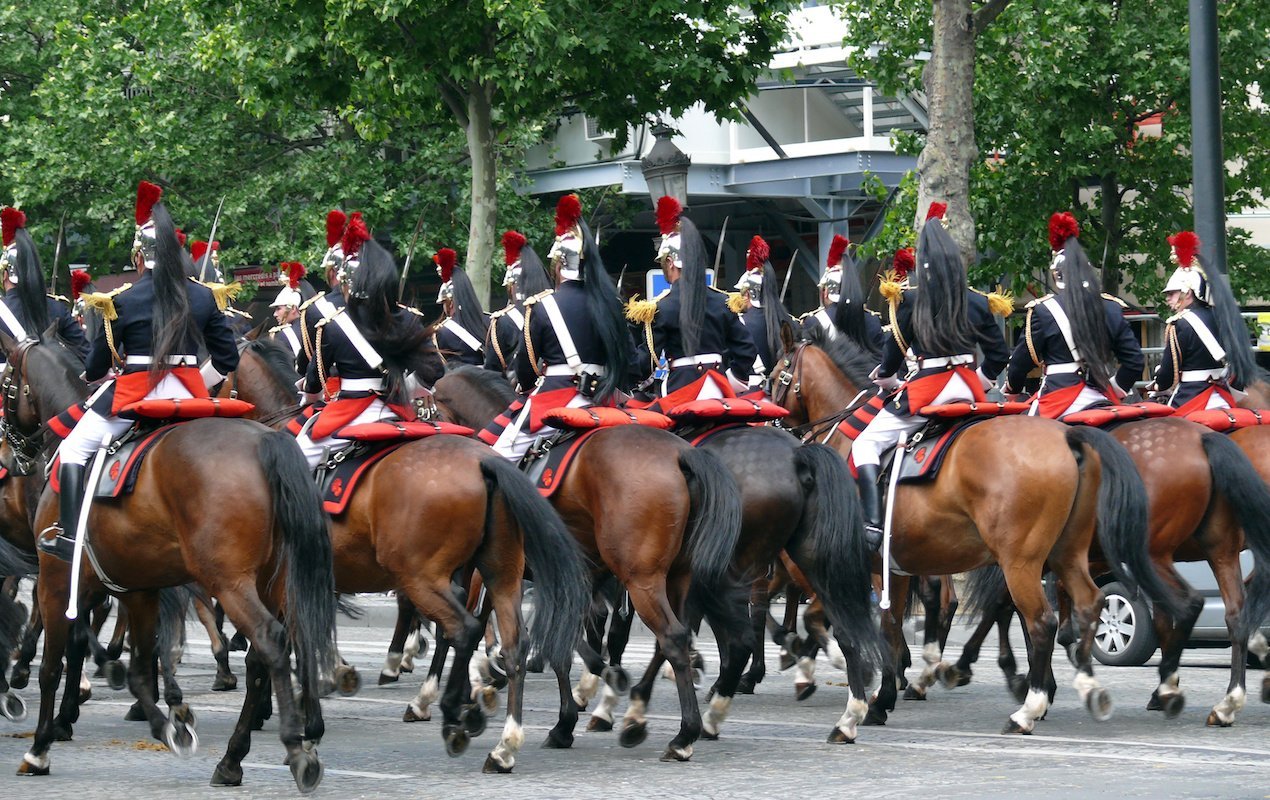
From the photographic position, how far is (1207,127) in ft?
53.5

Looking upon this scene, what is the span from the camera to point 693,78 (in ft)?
72.8

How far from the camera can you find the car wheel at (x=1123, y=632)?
14.0m

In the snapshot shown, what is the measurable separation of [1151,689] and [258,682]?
6211 millimetres

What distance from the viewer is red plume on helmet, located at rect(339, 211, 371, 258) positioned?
10484 millimetres

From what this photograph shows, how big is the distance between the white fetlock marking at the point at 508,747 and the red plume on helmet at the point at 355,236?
273 centimetres

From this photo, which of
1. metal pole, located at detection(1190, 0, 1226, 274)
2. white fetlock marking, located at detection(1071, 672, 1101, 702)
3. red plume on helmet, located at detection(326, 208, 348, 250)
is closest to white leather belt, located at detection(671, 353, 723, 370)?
red plume on helmet, located at detection(326, 208, 348, 250)

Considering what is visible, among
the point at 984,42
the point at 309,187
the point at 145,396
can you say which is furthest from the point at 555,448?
the point at 309,187

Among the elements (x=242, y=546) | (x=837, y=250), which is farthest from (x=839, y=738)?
(x=837, y=250)

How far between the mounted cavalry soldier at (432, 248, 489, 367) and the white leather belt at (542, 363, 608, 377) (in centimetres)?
388

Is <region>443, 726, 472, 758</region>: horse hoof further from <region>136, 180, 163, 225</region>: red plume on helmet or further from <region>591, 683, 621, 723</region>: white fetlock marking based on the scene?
<region>136, 180, 163, 225</region>: red plume on helmet

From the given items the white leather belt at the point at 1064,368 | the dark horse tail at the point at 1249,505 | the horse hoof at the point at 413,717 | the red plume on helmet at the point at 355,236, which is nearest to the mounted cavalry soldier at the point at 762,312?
the white leather belt at the point at 1064,368

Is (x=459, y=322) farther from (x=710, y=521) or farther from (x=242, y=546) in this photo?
(x=242, y=546)

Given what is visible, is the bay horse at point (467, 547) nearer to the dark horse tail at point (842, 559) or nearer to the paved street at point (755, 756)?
the paved street at point (755, 756)

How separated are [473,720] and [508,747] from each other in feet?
2.32
